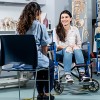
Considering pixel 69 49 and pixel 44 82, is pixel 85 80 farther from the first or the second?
pixel 44 82

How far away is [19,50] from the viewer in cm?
269

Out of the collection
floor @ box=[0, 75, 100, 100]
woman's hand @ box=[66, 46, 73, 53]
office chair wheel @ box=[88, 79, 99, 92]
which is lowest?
floor @ box=[0, 75, 100, 100]

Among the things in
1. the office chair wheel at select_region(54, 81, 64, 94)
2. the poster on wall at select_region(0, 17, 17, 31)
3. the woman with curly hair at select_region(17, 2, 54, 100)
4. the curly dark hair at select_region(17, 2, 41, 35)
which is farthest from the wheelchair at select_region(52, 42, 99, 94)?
the poster on wall at select_region(0, 17, 17, 31)

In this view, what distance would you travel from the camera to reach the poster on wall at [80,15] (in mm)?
5562

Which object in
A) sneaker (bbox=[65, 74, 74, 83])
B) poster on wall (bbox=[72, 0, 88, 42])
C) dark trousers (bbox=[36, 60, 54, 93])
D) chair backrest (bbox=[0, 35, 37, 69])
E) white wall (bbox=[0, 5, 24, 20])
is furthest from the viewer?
poster on wall (bbox=[72, 0, 88, 42])

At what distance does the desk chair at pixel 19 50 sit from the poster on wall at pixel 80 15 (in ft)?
10.0

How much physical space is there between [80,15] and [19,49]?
10.4 ft

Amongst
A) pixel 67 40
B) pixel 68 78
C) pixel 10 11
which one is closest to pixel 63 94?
pixel 68 78

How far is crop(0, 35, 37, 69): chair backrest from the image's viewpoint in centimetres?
264

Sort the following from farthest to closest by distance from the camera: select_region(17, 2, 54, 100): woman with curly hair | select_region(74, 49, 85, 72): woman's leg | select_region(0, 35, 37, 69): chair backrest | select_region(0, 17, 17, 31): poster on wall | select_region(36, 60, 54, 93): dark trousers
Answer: select_region(0, 17, 17, 31): poster on wall < select_region(74, 49, 85, 72): woman's leg < select_region(36, 60, 54, 93): dark trousers < select_region(17, 2, 54, 100): woman with curly hair < select_region(0, 35, 37, 69): chair backrest

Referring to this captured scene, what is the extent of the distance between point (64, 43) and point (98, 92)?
0.87m

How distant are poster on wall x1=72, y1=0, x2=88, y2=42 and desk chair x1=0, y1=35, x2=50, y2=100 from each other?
305 cm

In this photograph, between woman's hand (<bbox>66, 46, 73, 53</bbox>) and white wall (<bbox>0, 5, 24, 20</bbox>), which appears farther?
white wall (<bbox>0, 5, 24, 20</bbox>)

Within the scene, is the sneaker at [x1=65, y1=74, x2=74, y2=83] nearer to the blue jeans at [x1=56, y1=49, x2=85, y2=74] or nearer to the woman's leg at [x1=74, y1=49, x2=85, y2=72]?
the blue jeans at [x1=56, y1=49, x2=85, y2=74]
